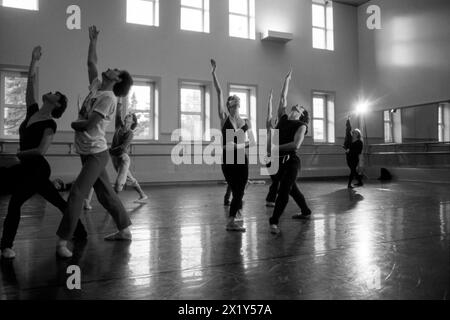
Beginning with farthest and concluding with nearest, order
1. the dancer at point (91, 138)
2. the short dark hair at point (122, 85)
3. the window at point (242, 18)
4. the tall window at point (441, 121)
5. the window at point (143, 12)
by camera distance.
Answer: the window at point (242, 18), the tall window at point (441, 121), the window at point (143, 12), the short dark hair at point (122, 85), the dancer at point (91, 138)

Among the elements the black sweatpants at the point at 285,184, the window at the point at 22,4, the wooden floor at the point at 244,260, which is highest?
the window at the point at 22,4

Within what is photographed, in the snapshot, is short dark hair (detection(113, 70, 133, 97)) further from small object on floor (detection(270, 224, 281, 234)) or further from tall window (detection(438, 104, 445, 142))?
tall window (detection(438, 104, 445, 142))

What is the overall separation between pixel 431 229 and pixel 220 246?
2291 mm

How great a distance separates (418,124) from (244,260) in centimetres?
1140

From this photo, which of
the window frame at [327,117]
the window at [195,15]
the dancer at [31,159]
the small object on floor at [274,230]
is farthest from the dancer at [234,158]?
the window frame at [327,117]

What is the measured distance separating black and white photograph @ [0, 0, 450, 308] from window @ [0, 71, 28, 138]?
0.04 m

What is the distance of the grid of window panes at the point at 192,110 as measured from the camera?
1088 cm

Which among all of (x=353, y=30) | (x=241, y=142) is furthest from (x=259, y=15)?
(x=241, y=142)

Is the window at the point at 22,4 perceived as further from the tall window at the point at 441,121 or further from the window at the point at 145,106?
the tall window at the point at 441,121

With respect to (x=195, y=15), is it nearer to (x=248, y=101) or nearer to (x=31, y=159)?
(x=248, y=101)

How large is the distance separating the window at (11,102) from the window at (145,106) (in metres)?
2.73

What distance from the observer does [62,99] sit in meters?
2.99

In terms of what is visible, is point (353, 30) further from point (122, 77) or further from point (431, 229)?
point (122, 77)

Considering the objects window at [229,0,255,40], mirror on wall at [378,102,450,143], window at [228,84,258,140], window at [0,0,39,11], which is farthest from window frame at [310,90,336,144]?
window at [0,0,39,11]
